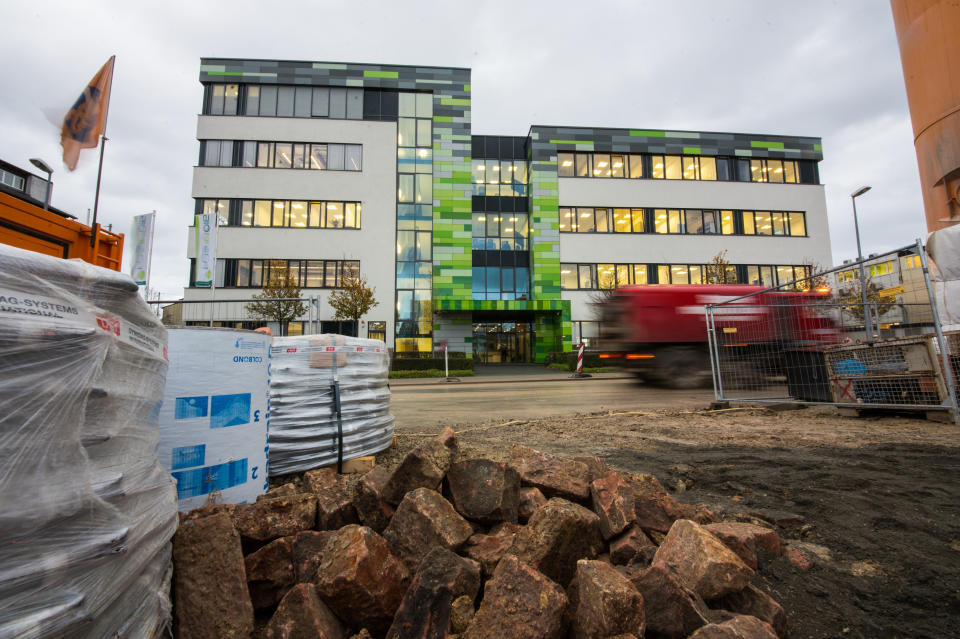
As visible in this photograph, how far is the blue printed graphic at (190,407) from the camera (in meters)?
2.21

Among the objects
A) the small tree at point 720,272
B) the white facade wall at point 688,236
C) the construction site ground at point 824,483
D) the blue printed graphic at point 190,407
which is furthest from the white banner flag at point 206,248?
the small tree at point 720,272

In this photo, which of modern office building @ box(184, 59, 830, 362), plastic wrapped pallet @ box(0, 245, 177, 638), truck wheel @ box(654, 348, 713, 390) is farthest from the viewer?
modern office building @ box(184, 59, 830, 362)

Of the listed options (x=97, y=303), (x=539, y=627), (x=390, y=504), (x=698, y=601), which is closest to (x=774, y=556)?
(x=698, y=601)

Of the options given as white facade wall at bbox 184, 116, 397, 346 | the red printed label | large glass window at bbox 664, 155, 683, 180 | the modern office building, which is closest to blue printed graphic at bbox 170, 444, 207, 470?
the red printed label

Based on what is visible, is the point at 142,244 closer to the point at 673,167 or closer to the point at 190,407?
the point at 190,407

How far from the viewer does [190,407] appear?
2242mm

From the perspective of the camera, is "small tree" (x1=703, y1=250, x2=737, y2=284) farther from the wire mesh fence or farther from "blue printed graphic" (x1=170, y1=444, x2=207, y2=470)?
"blue printed graphic" (x1=170, y1=444, x2=207, y2=470)

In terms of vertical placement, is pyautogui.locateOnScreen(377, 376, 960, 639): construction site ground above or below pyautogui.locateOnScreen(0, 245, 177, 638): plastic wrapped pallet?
below

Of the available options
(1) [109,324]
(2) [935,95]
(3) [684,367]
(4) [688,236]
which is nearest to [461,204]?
(4) [688,236]

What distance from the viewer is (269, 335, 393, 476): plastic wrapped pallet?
3.21 m

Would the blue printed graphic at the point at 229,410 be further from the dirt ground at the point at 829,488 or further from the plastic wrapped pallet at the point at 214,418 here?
the dirt ground at the point at 829,488

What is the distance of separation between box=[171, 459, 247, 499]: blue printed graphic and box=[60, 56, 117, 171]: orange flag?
25.5 feet

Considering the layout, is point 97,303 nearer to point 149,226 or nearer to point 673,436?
point 673,436

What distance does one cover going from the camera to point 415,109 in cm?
2827
